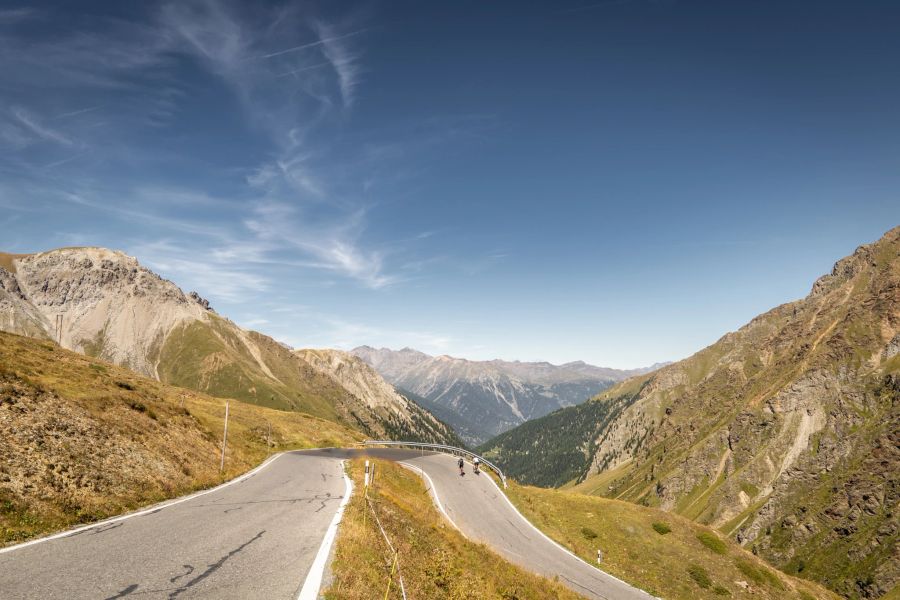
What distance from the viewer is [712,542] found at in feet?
125

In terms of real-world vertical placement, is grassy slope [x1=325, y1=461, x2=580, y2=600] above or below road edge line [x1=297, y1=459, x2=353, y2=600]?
below

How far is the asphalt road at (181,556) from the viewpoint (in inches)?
327

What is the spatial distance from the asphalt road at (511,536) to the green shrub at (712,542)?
14972mm

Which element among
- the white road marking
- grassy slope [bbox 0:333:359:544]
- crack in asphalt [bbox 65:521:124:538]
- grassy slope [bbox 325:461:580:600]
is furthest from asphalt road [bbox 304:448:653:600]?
crack in asphalt [bbox 65:521:124:538]

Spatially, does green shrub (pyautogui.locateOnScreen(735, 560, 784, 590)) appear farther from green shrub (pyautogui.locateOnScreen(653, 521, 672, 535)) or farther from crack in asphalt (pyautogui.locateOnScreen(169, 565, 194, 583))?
crack in asphalt (pyautogui.locateOnScreen(169, 565, 194, 583))

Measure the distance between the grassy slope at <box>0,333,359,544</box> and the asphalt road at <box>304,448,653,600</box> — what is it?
15.3 metres

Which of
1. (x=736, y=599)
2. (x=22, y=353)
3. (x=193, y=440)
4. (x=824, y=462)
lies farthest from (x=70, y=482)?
(x=824, y=462)

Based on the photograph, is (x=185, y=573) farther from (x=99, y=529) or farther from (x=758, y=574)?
(x=758, y=574)

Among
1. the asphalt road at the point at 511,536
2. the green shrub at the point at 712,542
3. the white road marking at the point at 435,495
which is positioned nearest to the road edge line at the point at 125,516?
the white road marking at the point at 435,495

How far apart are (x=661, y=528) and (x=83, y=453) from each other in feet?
135

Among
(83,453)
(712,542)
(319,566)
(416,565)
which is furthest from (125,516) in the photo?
(712,542)

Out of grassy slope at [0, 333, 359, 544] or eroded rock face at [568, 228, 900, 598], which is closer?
grassy slope at [0, 333, 359, 544]

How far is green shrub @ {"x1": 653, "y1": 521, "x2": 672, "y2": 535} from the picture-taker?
125ft

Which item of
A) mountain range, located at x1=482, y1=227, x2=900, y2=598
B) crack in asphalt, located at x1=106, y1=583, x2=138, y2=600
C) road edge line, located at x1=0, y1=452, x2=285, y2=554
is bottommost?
mountain range, located at x1=482, y1=227, x2=900, y2=598
